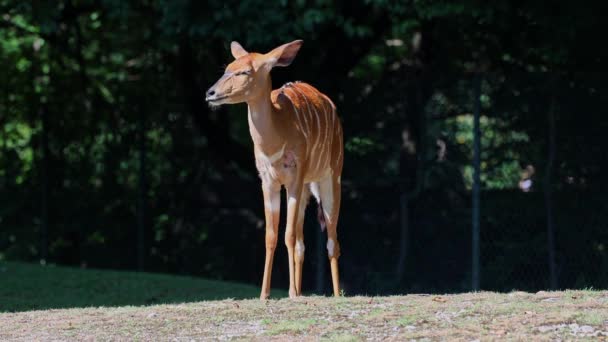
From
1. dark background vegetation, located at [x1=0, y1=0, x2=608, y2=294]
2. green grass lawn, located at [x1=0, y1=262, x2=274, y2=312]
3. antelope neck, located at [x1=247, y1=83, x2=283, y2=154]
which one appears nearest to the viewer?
antelope neck, located at [x1=247, y1=83, x2=283, y2=154]

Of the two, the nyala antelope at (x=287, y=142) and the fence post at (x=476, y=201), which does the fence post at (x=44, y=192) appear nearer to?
the fence post at (x=476, y=201)

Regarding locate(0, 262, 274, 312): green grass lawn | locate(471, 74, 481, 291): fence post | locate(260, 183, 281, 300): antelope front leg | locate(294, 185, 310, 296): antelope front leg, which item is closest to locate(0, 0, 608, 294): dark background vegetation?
locate(471, 74, 481, 291): fence post

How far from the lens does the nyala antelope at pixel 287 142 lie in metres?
7.93

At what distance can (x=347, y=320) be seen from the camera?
6988mm

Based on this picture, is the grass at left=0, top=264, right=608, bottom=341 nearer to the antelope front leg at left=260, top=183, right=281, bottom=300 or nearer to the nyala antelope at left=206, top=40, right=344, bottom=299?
the antelope front leg at left=260, top=183, right=281, bottom=300

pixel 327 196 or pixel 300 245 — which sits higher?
pixel 327 196

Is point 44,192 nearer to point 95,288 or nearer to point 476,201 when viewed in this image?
point 95,288

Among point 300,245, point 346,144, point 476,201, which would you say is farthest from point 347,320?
point 346,144

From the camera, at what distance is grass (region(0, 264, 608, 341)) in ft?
21.4

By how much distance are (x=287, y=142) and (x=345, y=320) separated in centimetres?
174

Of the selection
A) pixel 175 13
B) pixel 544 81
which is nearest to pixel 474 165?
pixel 544 81

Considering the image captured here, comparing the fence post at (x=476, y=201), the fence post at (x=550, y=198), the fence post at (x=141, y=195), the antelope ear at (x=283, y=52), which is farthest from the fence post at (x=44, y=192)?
the antelope ear at (x=283, y=52)

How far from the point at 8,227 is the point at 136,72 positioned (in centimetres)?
300

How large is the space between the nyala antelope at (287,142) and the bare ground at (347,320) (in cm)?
61
